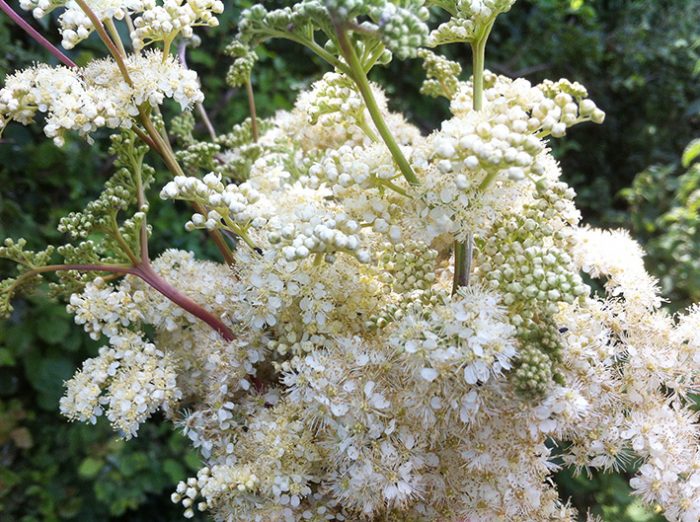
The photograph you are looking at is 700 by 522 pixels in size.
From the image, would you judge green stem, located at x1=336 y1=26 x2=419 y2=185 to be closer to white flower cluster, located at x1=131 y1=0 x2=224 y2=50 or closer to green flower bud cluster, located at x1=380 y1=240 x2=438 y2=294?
green flower bud cluster, located at x1=380 y1=240 x2=438 y2=294

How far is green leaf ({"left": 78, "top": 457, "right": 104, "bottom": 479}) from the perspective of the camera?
140 centimetres

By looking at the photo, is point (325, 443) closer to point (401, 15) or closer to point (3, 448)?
point (401, 15)

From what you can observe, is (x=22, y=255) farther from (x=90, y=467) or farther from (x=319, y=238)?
(x=90, y=467)

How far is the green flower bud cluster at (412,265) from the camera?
58 centimetres

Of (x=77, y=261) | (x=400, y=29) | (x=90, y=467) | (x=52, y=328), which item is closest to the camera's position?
(x=400, y=29)

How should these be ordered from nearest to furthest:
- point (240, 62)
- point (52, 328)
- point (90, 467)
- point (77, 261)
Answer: point (77, 261), point (240, 62), point (52, 328), point (90, 467)

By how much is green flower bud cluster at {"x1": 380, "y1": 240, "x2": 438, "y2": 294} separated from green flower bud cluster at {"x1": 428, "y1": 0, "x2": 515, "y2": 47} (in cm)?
19

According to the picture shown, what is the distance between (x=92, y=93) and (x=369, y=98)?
26 cm

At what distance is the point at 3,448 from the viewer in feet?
4.75

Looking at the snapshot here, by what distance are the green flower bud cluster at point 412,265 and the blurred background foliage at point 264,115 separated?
54 cm

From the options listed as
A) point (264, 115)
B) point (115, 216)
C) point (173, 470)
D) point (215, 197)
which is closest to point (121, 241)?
point (115, 216)

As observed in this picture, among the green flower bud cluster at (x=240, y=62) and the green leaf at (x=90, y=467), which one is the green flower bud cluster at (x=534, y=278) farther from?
the green leaf at (x=90, y=467)

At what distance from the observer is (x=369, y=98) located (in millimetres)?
508

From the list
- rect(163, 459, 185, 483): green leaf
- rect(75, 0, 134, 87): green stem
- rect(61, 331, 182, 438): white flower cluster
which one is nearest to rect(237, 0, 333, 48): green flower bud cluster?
rect(75, 0, 134, 87): green stem
